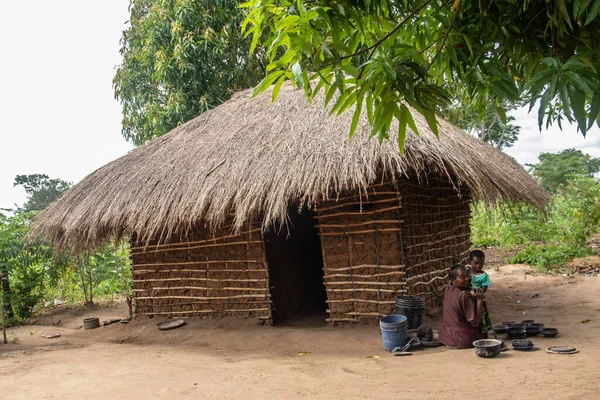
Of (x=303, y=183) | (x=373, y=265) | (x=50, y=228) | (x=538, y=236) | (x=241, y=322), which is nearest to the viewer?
(x=303, y=183)

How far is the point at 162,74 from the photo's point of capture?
10914 millimetres

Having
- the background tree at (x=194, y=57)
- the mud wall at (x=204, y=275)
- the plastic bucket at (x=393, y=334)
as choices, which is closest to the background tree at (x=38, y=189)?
the background tree at (x=194, y=57)

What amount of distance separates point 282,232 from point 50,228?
3.80 m

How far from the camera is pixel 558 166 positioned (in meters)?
22.9

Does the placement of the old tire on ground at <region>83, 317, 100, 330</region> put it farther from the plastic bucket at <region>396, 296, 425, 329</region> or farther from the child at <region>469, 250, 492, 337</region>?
the child at <region>469, 250, 492, 337</region>

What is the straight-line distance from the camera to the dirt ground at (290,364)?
369 cm

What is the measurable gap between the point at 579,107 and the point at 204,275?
6138 millimetres

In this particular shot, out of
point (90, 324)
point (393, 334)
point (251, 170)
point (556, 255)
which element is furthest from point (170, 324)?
point (556, 255)

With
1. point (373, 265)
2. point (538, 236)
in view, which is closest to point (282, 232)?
point (373, 265)

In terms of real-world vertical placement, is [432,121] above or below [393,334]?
above

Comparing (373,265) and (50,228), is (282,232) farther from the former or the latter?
(50,228)

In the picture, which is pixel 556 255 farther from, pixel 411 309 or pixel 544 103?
pixel 544 103

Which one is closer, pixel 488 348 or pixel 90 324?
pixel 488 348

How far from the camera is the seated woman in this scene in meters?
4.60
